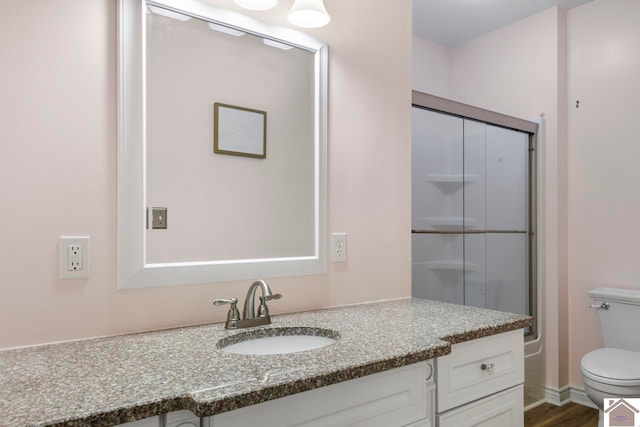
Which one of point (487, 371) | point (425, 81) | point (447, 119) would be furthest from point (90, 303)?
point (425, 81)

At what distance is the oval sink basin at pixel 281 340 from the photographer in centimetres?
126

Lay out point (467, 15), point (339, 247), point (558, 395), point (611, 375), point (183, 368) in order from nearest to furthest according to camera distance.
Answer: point (183, 368) → point (339, 247) → point (611, 375) → point (558, 395) → point (467, 15)

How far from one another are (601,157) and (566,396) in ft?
4.97

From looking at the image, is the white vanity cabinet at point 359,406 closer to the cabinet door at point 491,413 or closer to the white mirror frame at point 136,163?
the cabinet door at point 491,413

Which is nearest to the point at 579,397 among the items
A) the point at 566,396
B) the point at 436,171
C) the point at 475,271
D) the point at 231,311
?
the point at 566,396

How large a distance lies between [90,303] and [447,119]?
1957 mm

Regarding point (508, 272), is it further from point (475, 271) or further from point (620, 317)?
point (620, 317)

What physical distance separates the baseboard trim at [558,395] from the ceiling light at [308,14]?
2595mm

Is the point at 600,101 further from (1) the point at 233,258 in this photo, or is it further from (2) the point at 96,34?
(2) the point at 96,34

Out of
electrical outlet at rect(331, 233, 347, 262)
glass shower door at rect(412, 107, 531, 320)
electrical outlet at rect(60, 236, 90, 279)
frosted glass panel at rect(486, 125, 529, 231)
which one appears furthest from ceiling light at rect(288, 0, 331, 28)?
frosted glass panel at rect(486, 125, 529, 231)

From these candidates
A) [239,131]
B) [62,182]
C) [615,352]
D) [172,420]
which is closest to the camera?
[172,420]

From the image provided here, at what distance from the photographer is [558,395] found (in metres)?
2.68

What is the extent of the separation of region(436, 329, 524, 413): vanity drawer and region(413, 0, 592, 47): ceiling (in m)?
2.09

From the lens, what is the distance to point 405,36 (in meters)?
1.94
